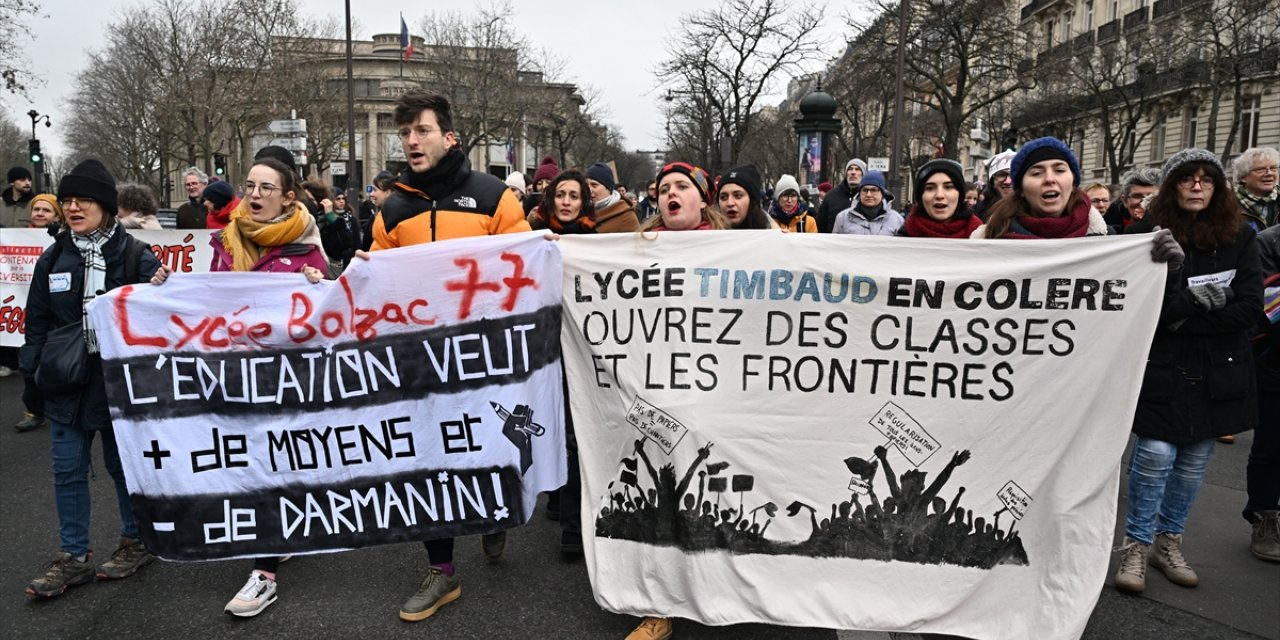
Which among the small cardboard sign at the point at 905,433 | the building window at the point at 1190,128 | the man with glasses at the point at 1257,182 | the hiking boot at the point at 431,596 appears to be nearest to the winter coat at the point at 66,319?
the hiking boot at the point at 431,596

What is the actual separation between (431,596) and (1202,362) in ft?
11.1

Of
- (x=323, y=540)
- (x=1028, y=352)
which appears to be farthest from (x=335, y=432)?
(x=1028, y=352)

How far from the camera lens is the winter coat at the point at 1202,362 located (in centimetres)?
369

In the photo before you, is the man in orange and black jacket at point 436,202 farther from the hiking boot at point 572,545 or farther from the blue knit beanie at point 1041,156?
the blue knit beanie at point 1041,156

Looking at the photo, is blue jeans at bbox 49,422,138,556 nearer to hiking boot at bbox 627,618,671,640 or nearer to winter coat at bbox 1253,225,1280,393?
hiking boot at bbox 627,618,671,640

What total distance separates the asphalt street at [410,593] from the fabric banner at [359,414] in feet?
1.01

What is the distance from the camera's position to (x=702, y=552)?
10.7ft

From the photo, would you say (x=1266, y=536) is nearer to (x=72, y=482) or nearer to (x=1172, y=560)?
(x=1172, y=560)

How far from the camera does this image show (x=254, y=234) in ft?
12.0

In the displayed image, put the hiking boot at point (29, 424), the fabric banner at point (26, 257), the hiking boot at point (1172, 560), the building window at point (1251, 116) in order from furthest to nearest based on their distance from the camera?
the building window at point (1251, 116) < the fabric banner at point (26, 257) < the hiking boot at point (29, 424) < the hiking boot at point (1172, 560)

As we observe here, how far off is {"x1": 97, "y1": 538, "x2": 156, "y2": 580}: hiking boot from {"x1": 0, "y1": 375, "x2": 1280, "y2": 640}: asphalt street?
0.13ft

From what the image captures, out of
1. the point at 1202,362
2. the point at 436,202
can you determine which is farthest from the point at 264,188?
the point at 1202,362

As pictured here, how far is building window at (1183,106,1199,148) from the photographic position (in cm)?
3666

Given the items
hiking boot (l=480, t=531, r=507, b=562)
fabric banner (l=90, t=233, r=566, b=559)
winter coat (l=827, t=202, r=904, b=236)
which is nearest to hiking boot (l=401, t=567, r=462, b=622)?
fabric banner (l=90, t=233, r=566, b=559)
